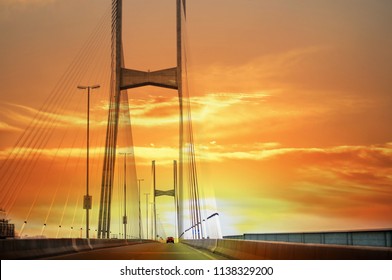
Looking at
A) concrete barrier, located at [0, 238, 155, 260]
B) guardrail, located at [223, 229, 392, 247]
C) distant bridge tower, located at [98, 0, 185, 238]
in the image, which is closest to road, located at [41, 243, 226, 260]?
concrete barrier, located at [0, 238, 155, 260]

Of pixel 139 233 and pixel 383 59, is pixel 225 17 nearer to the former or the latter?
pixel 383 59

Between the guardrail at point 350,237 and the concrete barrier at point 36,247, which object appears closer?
the concrete barrier at point 36,247

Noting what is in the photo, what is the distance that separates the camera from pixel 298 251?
1170 centimetres

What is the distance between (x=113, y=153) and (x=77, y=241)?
709 inches

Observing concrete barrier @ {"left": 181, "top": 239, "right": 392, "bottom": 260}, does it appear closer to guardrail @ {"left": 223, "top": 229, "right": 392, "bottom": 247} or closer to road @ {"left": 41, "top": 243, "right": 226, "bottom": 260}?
road @ {"left": 41, "top": 243, "right": 226, "bottom": 260}

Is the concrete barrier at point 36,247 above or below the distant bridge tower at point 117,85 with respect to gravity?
below

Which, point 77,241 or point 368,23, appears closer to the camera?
point 368,23

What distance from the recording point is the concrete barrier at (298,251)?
314 inches

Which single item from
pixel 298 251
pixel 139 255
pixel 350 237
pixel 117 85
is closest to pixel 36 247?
pixel 139 255

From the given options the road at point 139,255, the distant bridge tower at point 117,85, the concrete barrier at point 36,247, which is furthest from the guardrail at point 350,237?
the distant bridge tower at point 117,85

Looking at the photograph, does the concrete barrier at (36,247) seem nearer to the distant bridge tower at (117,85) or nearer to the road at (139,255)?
the road at (139,255)

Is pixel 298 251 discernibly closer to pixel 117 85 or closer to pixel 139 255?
pixel 139 255
